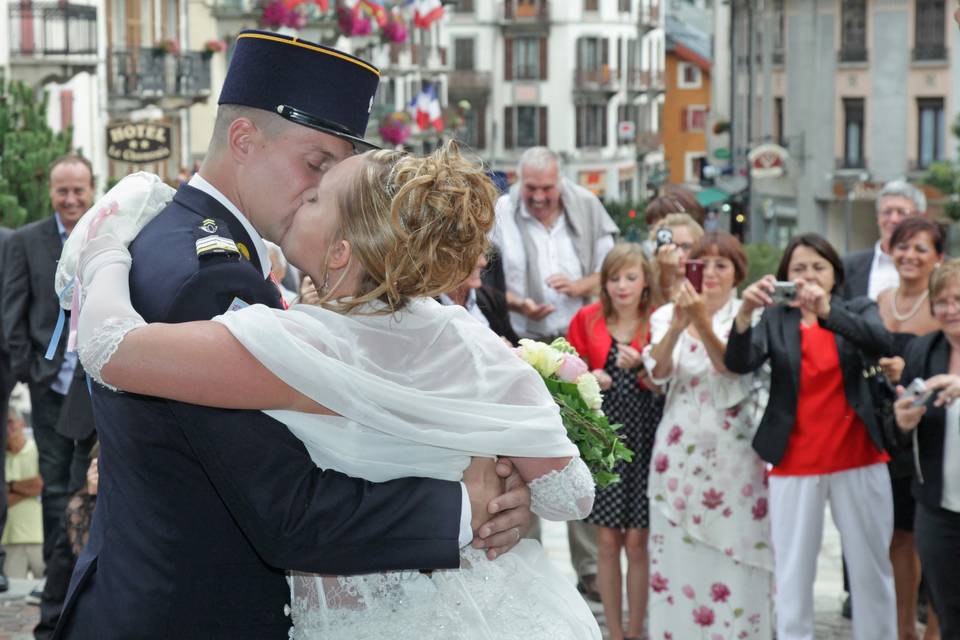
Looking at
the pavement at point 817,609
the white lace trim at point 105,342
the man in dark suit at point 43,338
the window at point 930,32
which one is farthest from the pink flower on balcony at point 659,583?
the window at point 930,32

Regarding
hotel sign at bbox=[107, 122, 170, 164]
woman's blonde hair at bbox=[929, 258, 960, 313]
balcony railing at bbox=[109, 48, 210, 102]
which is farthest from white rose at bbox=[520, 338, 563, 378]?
balcony railing at bbox=[109, 48, 210, 102]

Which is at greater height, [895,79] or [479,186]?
[895,79]

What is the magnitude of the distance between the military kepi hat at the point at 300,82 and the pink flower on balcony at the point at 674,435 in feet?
13.7

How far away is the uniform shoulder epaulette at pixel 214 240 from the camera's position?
9.61 feet

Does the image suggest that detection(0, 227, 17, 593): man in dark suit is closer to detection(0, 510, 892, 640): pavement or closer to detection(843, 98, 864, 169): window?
detection(0, 510, 892, 640): pavement

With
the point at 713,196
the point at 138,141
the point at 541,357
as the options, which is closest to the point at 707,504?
the point at 541,357

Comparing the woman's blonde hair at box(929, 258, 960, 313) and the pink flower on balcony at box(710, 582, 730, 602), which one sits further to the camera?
the pink flower on balcony at box(710, 582, 730, 602)

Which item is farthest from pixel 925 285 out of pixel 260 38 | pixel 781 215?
pixel 781 215

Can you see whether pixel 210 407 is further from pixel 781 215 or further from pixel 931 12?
pixel 781 215

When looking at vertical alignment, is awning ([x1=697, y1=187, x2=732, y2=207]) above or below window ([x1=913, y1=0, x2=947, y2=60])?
below

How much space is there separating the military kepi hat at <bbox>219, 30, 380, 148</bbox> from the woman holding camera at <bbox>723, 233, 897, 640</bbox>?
395 cm

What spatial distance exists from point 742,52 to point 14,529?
4052 centimetres

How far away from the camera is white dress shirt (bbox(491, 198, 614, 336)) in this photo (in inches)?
339

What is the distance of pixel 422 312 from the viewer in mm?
2932
